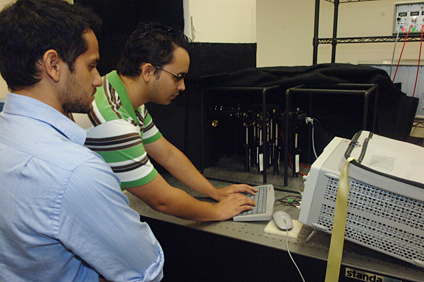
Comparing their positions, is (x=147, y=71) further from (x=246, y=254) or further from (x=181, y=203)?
(x=246, y=254)

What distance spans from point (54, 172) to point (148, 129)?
2.41ft

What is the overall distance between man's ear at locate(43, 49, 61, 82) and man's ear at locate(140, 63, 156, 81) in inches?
20.4

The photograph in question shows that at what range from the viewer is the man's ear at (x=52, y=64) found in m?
0.62

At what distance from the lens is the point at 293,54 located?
319 cm

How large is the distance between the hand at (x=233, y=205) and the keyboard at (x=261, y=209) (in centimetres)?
2

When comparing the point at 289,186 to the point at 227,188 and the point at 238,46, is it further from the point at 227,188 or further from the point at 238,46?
the point at 238,46

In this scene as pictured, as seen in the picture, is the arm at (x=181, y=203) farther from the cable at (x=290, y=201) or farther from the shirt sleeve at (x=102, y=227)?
the shirt sleeve at (x=102, y=227)

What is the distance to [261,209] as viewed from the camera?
3.56 feet

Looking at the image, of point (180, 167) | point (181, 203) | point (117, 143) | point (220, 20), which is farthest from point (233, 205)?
point (220, 20)

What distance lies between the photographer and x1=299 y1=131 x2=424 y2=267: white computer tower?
732 mm

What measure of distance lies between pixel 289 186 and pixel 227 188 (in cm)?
26

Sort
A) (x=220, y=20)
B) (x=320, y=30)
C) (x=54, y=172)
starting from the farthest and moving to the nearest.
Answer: (x=320, y=30) < (x=220, y=20) < (x=54, y=172)

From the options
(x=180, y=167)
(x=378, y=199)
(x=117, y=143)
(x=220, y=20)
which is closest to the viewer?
(x=378, y=199)

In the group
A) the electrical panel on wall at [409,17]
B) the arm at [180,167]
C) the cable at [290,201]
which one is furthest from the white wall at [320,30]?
the arm at [180,167]
